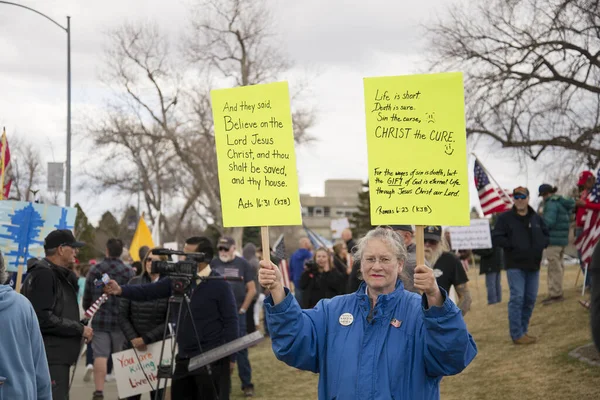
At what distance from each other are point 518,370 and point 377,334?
6.63 meters

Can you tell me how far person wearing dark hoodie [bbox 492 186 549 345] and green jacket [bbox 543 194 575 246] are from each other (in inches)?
76.6

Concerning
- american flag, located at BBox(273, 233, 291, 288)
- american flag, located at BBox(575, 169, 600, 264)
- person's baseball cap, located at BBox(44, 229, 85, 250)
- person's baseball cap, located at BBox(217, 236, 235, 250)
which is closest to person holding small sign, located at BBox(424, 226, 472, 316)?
person's baseball cap, located at BBox(44, 229, 85, 250)

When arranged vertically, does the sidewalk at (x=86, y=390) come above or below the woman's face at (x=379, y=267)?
below

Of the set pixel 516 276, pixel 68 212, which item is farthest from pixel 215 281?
pixel 516 276

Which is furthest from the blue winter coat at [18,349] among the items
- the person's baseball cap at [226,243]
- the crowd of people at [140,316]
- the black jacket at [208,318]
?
the person's baseball cap at [226,243]

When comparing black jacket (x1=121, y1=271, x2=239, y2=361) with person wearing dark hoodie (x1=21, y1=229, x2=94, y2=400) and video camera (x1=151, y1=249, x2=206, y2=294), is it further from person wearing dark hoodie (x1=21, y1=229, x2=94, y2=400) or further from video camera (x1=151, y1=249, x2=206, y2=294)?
person wearing dark hoodie (x1=21, y1=229, x2=94, y2=400)

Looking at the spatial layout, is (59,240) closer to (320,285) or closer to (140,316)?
(140,316)

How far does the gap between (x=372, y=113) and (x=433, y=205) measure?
58 centimetres

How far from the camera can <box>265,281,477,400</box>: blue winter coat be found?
12.9 feet

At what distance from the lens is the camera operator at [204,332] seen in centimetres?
801

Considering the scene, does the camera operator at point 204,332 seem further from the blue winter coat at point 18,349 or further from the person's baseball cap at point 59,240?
the blue winter coat at point 18,349

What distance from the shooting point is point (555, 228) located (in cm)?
1391

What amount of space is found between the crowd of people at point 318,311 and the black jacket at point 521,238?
0.02 meters

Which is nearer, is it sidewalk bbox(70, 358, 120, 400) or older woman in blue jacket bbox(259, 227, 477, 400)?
older woman in blue jacket bbox(259, 227, 477, 400)
